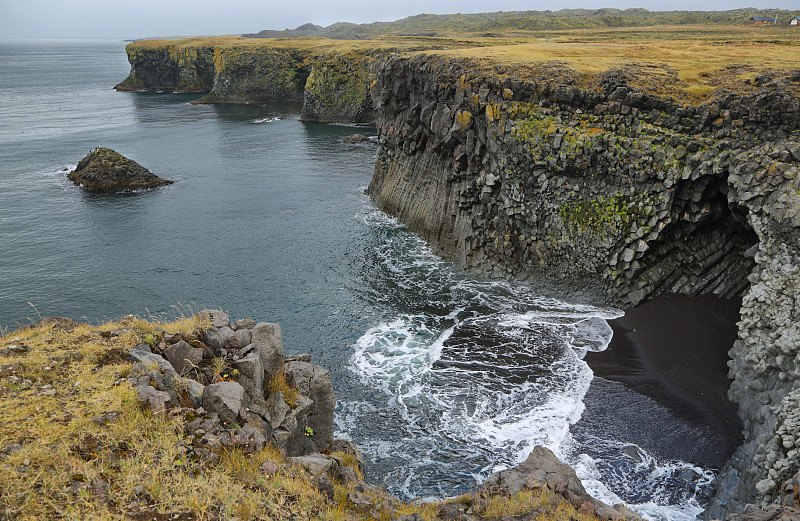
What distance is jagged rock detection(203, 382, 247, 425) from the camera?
15.7m

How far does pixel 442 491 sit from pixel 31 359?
14984 mm

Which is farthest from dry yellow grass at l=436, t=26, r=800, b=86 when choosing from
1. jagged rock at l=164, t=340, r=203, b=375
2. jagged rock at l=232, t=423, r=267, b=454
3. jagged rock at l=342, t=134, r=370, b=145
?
jagged rock at l=342, t=134, r=370, b=145

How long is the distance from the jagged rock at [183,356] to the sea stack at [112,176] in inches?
2149

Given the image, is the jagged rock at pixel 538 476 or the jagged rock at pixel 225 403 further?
the jagged rock at pixel 538 476

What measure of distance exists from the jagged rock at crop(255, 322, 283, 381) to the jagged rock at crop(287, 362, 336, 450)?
0.86 meters

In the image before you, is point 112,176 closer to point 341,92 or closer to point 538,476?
point 341,92

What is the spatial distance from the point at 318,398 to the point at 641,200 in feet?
79.9

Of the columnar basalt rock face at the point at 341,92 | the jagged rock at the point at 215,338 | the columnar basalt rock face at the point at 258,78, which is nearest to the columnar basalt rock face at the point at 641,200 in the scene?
the jagged rock at the point at 215,338

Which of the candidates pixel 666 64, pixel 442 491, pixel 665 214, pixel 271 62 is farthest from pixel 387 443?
pixel 271 62

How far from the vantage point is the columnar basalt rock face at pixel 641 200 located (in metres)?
25.0

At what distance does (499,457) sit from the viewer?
2362 cm

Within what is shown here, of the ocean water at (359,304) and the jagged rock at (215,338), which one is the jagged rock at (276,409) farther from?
the ocean water at (359,304)

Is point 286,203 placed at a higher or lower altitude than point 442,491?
higher

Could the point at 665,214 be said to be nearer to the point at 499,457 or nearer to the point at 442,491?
the point at 499,457
